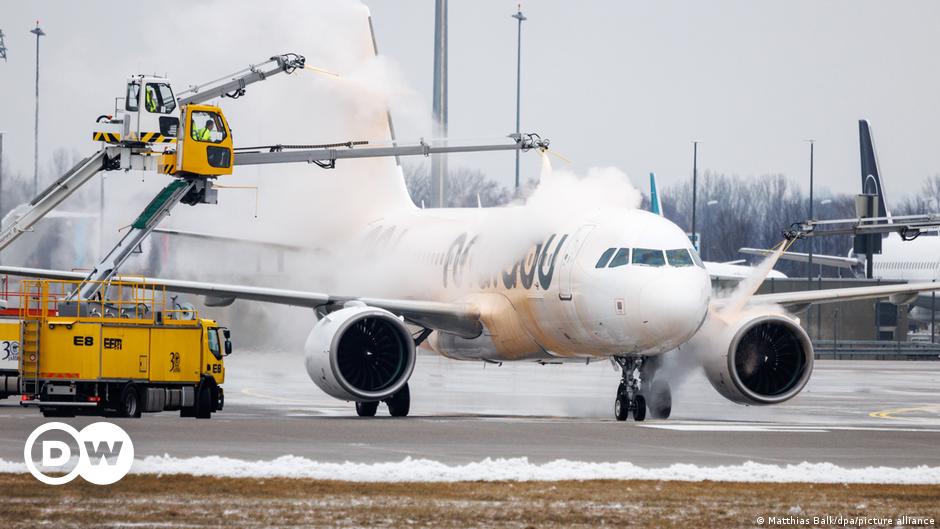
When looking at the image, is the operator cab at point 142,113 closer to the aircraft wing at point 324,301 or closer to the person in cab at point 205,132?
the person in cab at point 205,132

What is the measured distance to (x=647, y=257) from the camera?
2625 cm

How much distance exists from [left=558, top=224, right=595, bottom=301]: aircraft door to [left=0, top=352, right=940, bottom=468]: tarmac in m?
2.22

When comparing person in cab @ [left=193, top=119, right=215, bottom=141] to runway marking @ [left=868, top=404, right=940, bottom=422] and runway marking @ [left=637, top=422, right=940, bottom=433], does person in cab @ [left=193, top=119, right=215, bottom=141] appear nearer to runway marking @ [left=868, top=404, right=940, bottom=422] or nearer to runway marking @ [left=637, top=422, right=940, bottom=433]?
runway marking @ [left=637, top=422, right=940, bottom=433]

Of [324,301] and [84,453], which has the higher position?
[324,301]

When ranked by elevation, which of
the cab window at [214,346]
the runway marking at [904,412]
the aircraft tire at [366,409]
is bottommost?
the runway marking at [904,412]

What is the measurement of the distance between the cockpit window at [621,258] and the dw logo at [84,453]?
29.6ft

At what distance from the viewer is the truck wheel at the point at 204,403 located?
25891 millimetres

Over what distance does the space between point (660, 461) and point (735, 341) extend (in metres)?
10.8

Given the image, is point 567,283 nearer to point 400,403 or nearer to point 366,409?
point 400,403

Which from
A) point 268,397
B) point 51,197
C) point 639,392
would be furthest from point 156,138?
point 639,392

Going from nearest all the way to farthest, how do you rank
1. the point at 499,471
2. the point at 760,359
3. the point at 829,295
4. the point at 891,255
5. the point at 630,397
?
1. the point at 499,471
2. the point at 630,397
3. the point at 760,359
4. the point at 829,295
5. the point at 891,255

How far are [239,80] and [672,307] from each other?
50.9 ft

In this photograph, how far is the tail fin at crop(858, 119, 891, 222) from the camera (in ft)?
296

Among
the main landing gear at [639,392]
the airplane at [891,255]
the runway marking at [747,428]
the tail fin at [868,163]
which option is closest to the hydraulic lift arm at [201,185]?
the main landing gear at [639,392]
